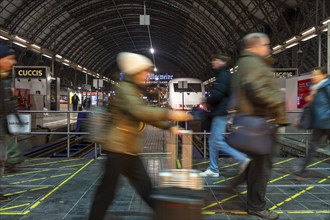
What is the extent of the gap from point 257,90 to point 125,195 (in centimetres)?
256

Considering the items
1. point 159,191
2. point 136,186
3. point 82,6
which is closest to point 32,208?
point 136,186

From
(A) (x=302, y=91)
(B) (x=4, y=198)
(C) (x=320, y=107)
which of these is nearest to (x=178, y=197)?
(B) (x=4, y=198)

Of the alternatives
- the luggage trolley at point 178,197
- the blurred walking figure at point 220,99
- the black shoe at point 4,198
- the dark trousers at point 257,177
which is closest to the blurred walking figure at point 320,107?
the blurred walking figure at point 220,99

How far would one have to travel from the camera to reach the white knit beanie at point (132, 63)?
296 centimetres

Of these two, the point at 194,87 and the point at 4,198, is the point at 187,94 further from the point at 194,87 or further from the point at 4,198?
the point at 4,198

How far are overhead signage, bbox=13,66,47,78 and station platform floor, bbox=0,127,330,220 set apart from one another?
13.0 meters

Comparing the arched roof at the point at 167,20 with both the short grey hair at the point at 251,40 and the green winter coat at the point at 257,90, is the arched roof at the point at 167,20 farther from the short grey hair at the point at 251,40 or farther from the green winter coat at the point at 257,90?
the green winter coat at the point at 257,90

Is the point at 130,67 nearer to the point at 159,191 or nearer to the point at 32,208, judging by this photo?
the point at 159,191

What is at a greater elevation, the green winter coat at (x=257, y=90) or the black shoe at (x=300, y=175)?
the green winter coat at (x=257, y=90)

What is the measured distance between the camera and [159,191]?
8.87 ft

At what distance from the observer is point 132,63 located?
297 cm

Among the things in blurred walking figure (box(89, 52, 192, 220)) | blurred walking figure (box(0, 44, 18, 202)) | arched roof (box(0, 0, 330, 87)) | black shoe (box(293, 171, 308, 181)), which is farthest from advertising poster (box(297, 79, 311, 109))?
arched roof (box(0, 0, 330, 87))

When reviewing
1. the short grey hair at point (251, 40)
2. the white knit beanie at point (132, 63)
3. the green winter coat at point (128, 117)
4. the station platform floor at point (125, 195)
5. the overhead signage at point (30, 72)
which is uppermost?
the overhead signage at point (30, 72)

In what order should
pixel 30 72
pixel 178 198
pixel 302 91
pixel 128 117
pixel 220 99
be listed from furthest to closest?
pixel 30 72, pixel 302 91, pixel 220 99, pixel 128 117, pixel 178 198
